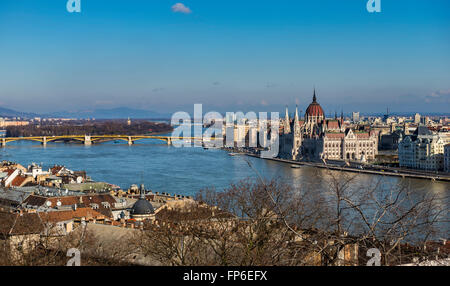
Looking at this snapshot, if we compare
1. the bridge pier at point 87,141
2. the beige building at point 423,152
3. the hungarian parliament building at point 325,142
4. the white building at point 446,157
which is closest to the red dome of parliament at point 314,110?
the hungarian parliament building at point 325,142

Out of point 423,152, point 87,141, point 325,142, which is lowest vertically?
point 87,141

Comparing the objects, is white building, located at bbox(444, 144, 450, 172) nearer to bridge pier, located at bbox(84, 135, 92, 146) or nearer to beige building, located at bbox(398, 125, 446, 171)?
beige building, located at bbox(398, 125, 446, 171)

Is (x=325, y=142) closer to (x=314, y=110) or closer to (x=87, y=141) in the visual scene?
(x=314, y=110)

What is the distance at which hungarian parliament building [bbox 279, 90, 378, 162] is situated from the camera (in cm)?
2617

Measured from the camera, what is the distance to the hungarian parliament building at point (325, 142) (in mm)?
26172

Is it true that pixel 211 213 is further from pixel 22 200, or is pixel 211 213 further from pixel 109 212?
pixel 22 200

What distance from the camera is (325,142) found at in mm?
26203

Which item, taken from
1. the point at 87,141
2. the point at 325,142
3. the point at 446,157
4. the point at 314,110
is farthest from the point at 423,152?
the point at 87,141

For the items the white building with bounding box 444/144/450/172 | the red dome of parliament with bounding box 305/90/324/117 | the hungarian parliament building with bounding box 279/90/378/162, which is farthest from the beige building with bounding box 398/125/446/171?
the red dome of parliament with bounding box 305/90/324/117

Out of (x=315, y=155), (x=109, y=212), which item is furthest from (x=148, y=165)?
(x=109, y=212)

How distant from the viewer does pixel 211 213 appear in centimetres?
520

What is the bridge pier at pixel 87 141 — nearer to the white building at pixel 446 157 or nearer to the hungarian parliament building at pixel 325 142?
the hungarian parliament building at pixel 325 142

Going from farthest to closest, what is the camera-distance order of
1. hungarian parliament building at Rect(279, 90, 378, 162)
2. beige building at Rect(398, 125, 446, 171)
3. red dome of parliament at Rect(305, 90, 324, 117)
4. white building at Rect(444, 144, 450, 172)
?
1. red dome of parliament at Rect(305, 90, 324, 117)
2. hungarian parliament building at Rect(279, 90, 378, 162)
3. beige building at Rect(398, 125, 446, 171)
4. white building at Rect(444, 144, 450, 172)
